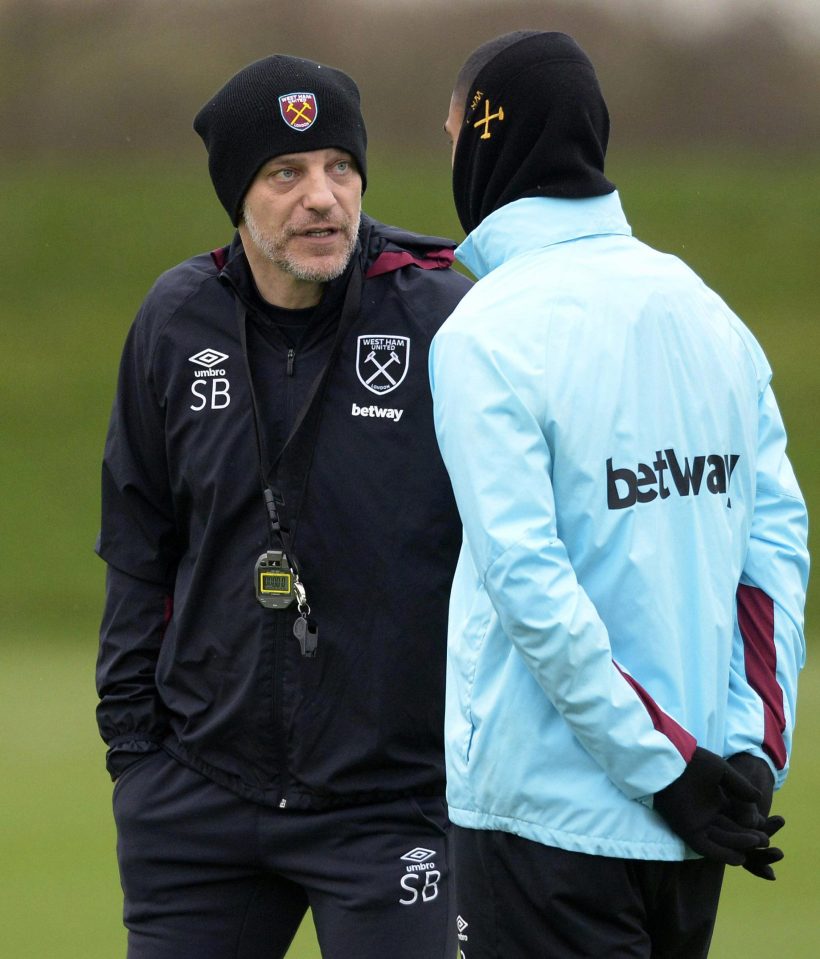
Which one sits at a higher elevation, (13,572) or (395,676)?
(395,676)

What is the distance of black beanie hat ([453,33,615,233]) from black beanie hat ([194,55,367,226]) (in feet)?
1.24

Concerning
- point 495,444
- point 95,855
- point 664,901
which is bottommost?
point 95,855

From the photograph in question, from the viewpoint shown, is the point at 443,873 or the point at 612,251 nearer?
the point at 612,251

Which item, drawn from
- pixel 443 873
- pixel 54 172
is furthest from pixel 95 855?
pixel 54 172

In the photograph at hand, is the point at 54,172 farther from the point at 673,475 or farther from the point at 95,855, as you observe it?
the point at 673,475

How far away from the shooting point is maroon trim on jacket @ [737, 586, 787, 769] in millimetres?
1503

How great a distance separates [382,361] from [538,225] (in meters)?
0.42

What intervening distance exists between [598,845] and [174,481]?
2.54 ft

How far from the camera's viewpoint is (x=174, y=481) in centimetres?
194

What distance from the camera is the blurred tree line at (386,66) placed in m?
5.49

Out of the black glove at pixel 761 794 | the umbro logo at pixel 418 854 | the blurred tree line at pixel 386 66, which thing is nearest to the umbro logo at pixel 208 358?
the umbro logo at pixel 418 854

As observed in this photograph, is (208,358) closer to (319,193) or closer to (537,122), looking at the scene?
(319,193)

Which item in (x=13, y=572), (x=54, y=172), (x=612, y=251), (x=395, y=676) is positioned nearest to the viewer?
(x=612, y=251)

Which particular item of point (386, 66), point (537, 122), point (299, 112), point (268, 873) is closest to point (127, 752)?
point (268, 873)
